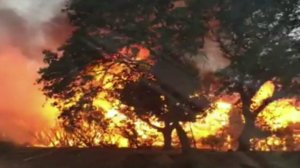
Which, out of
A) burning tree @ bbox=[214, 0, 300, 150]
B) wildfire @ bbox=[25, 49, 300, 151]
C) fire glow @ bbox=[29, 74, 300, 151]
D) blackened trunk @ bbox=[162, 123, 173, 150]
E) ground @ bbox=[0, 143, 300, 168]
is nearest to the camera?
burning tree @ bbox=[214, 0, 300, 150]

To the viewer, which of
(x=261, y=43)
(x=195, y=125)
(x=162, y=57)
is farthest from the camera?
(x=195, y=125)

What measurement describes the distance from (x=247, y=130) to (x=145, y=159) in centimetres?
335

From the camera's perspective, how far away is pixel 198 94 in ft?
48.0

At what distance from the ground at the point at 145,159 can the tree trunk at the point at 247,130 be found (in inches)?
18.5

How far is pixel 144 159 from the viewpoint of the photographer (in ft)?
54.2

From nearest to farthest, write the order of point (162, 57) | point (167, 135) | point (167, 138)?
point (162, 57) → point (167, 135) → point (167, 138)

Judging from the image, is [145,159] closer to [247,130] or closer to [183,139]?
[183,139]

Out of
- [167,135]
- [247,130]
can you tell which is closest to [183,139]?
[167,135]

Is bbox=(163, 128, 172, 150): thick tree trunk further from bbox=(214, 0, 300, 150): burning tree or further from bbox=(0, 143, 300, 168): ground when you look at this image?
bbox=(214, 0, 300, 150): burning tree

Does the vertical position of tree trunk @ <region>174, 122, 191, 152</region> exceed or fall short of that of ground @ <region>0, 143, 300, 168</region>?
it exceeds it

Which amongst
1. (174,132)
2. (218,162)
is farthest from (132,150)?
(218,162)

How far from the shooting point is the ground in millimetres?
16062

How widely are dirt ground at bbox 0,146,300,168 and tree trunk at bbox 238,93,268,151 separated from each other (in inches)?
19.1

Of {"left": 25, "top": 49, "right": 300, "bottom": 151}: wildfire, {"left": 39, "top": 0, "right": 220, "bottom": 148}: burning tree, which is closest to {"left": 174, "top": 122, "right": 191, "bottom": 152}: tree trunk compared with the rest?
{"left": 25, "top": 49, "right": 300, "bottom": 151}: wildfire
